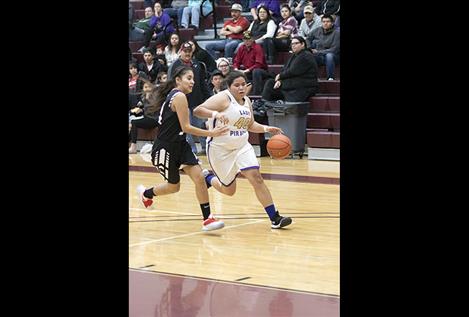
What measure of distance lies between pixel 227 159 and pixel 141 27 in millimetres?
11278

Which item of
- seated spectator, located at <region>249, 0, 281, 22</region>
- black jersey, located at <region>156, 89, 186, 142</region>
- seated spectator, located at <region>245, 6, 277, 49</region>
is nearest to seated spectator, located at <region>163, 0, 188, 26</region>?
seated spectator, located at <region>249, 0, 281, 22</region>

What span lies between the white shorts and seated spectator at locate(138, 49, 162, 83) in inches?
333

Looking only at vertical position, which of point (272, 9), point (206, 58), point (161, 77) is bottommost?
point (161, 77)

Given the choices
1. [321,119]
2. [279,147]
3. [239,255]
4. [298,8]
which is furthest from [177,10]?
[239,255]

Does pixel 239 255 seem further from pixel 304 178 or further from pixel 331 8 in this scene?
pixel 331 8

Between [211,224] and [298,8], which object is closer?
[211,224]

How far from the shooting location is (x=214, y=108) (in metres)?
7.18

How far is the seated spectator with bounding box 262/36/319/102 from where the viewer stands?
43.5 ft

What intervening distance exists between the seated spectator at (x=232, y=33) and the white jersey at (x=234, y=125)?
8304mm
